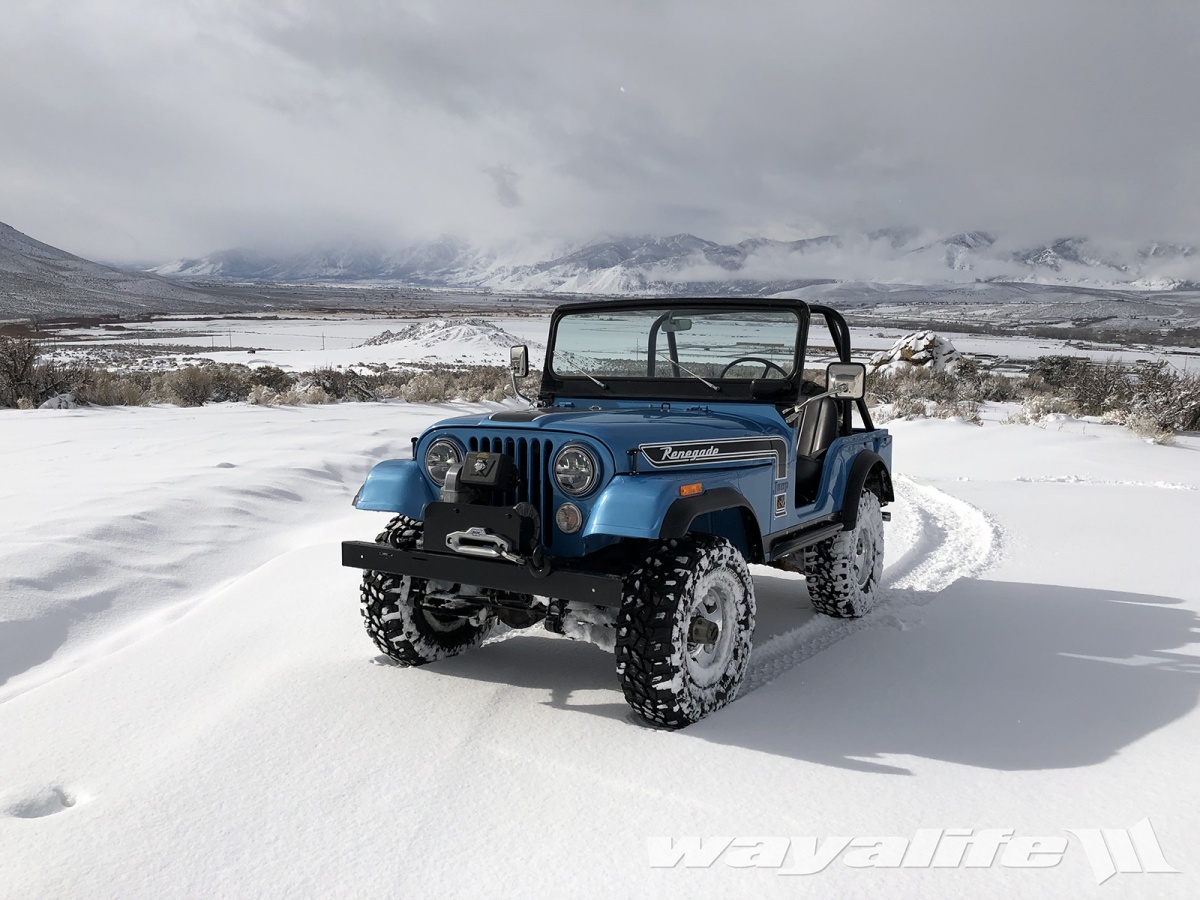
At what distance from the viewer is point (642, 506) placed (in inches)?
137

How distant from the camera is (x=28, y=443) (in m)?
9.75

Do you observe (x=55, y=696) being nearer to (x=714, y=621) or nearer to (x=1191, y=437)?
(x=714, y=621)

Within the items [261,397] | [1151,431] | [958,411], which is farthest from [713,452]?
[958,411]

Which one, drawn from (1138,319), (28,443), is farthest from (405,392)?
(1138,319)

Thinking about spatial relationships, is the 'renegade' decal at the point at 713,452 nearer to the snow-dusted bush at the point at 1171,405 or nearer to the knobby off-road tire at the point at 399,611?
the knobby off-road tire at the point at 399,611

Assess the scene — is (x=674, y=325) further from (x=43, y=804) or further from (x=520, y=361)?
(x=43, y=804)

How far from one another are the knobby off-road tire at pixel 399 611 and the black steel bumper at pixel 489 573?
0.61 feet

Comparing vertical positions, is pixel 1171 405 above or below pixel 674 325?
below

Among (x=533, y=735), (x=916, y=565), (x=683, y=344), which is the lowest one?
(x=916, y=565)

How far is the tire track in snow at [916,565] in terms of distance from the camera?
4.71 meters

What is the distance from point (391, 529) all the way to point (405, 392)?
14.2 meters

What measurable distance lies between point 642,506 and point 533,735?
992 millimetres

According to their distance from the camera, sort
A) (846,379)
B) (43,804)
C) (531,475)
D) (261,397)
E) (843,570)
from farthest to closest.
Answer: (261,397) < (843,570) < (846,379) < (531,475) < (43,804)

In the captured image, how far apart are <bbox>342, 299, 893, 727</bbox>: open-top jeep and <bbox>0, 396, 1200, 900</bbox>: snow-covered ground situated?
0.32 m
